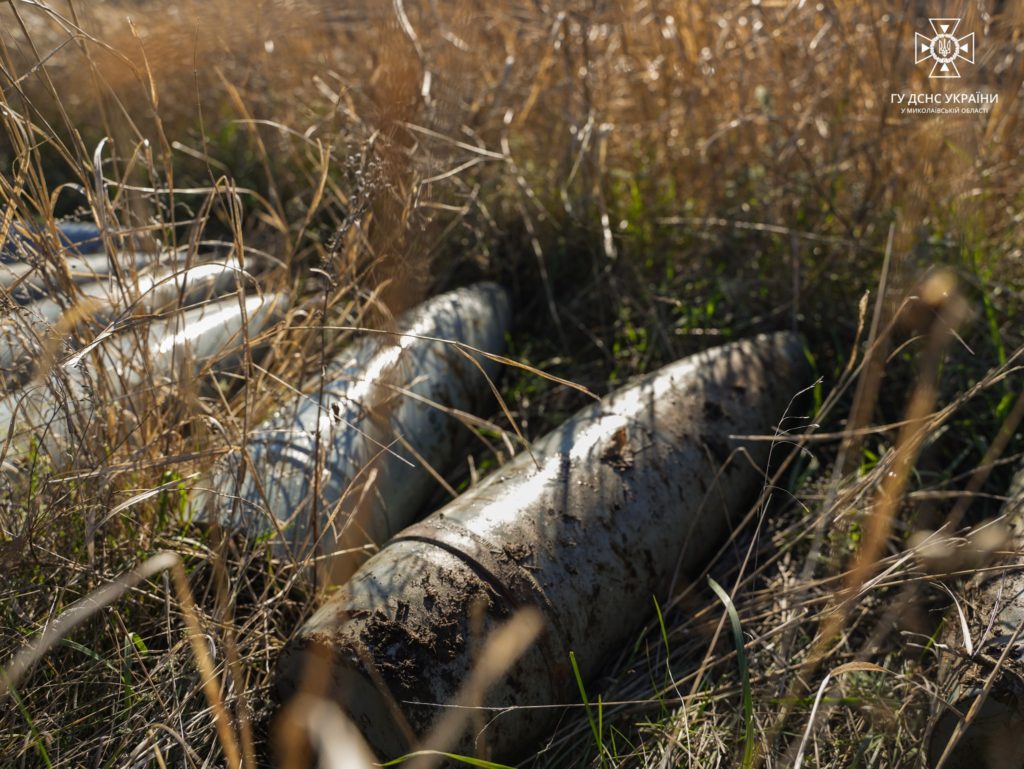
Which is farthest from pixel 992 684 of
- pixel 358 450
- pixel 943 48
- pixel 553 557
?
pixel 943 48

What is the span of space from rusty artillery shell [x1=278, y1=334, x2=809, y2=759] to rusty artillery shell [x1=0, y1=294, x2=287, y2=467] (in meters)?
Answer: 0.74

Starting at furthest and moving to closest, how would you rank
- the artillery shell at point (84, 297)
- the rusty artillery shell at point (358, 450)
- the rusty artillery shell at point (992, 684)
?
the rusty artillery shell at point (358, 450)
the artillery shell at point (84, 297)
the rusty artillery shell at point (992, 684)

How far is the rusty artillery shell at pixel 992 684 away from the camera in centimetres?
177

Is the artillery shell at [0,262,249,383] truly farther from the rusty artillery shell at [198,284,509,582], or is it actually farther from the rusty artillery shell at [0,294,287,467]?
the rusty artillery shell at [198,284,509,582]

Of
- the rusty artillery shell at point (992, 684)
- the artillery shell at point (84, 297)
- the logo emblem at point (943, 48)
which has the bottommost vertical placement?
the rusty artillery shell at point (992, 684)

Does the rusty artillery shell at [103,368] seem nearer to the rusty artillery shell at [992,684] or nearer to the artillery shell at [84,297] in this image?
the artillery shell at [84,297]

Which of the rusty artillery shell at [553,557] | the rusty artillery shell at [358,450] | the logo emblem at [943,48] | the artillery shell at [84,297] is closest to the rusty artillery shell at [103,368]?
the artillery shell at [84,297]

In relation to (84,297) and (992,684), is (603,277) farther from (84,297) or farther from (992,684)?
(992,684)

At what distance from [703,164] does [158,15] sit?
12.4 feet

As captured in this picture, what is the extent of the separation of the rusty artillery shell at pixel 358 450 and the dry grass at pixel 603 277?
112 millimetres

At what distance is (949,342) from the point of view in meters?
3.16

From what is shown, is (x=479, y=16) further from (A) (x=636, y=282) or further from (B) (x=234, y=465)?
(B) (x=234, y=465)

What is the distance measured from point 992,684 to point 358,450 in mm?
1738

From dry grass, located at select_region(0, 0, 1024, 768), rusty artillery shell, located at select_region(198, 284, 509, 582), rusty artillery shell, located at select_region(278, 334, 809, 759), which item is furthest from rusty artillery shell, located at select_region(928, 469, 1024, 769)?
rusty artillery shell, located at select_region(198, 284, 509, 582)
